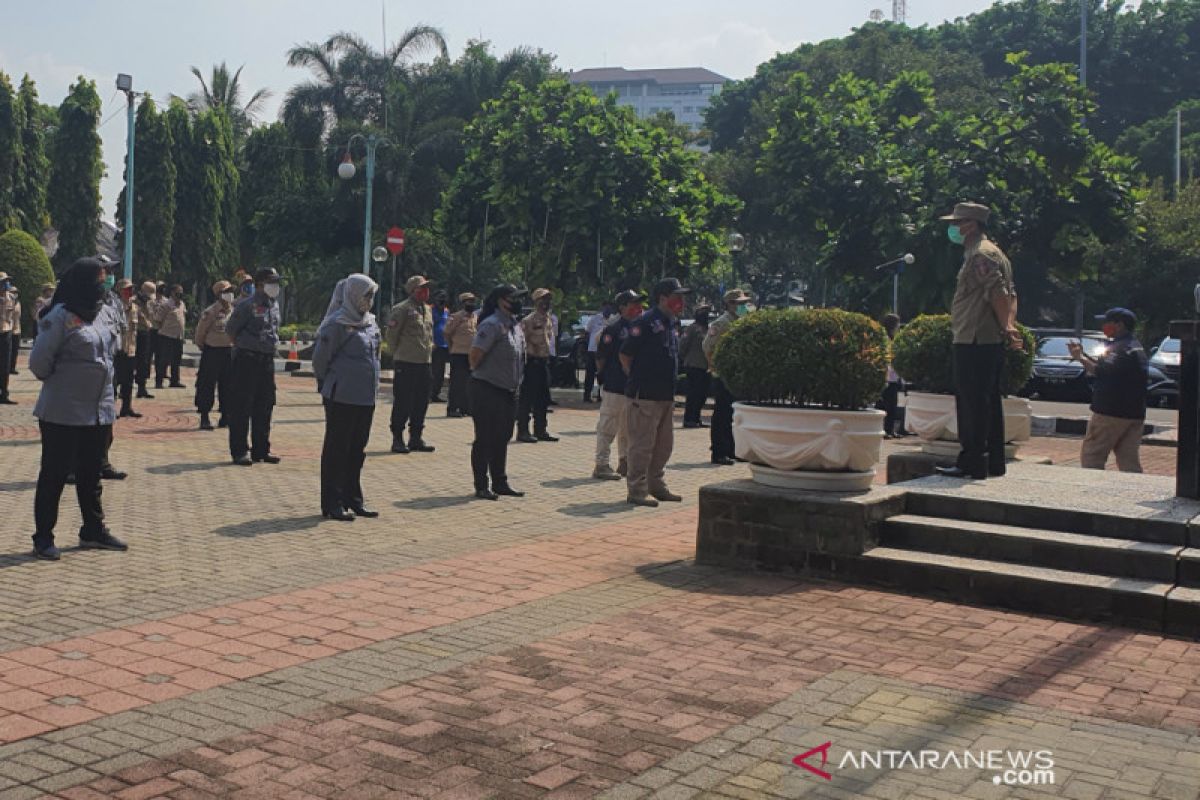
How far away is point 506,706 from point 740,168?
46.0 meters

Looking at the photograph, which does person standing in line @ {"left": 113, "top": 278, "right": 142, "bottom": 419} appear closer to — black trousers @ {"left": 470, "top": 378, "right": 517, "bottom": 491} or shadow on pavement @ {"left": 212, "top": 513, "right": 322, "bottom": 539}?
black trousers @ {"left": 470, "top": 378, "right": 517, "bottom": 491}

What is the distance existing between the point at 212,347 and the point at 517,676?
11.8m

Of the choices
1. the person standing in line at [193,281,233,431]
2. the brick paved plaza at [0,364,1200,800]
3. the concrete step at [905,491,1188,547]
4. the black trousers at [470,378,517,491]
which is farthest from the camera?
the person standing in line at [193,281,233,431]

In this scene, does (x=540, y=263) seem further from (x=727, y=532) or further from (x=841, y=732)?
(x=841, y=732)

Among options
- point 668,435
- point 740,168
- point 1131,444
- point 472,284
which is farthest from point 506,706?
point 740,168

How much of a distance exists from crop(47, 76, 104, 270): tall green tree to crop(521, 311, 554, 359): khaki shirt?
34742 millimetres

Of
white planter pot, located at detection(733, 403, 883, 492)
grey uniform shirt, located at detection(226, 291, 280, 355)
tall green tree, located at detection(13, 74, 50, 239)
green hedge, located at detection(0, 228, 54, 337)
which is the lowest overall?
white planter pot, located at detection(733, 403, 883, 492)

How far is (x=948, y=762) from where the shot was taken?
15.1 feet

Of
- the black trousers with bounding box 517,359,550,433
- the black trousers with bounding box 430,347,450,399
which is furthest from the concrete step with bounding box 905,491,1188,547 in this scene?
the black trousers with bounding box 430,347,450,399

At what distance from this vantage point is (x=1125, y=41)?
60031mm

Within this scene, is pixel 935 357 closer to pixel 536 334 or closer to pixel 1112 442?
pixel 1112 442

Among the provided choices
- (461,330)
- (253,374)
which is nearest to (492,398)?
(253,374)

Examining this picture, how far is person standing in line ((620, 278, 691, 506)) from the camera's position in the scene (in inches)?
421

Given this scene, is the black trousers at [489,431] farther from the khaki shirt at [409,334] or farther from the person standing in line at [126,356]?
the person standing in line at [126,356]
